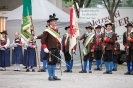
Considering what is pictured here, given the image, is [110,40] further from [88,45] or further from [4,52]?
[4,52]

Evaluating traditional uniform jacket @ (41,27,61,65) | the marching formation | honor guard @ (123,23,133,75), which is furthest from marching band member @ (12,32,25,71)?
traditional uniform jacket @ (41,27,61,65)

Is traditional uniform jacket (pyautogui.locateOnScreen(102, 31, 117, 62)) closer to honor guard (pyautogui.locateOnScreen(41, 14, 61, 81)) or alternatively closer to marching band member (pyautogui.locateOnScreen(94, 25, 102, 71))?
marching band member (pyautogui.locateOnScreen(94, 25, 102, 71))

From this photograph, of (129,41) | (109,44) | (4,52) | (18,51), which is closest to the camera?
(129,41)

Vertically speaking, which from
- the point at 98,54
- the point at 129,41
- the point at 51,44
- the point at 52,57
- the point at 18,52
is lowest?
the point at 52,57

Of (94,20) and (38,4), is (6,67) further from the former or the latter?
(94,20)

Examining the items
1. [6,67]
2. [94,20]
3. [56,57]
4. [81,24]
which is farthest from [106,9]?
[56,57]

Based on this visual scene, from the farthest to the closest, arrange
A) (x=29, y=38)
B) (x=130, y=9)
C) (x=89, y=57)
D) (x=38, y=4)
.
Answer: (x=130, y=9) → (x=38, y=4) → (x=89, y=57) → (x=29, y=38)

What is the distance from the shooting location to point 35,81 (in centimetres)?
1554

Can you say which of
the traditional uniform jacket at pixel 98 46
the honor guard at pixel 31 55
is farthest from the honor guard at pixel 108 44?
the honor guard at pixel 31 55

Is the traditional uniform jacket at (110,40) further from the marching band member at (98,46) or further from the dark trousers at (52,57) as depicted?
the dark trousers at (52,57)

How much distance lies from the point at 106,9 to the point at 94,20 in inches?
61.3

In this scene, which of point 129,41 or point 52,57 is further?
point 129,41

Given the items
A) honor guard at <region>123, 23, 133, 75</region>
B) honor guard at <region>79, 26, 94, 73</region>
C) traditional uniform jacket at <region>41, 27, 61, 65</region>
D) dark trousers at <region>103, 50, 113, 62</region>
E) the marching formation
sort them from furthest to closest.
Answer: honor guard at <region>79, 26, 94, 73</region>, dark trousers at <region>103, 50, 113, 62</region>, the marching formation, honor guard at <region>123, 23, 133, 75</region>, traditional uniform jacket at <region>41, 27, 61, 65</region>

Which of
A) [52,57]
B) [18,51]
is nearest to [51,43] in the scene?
[52,57]
